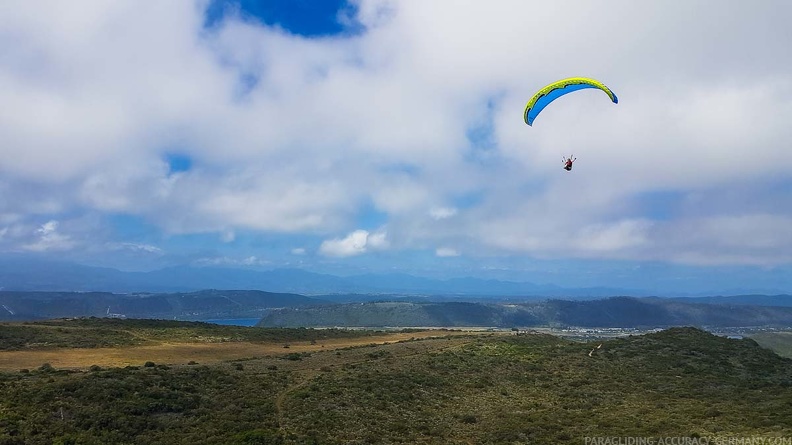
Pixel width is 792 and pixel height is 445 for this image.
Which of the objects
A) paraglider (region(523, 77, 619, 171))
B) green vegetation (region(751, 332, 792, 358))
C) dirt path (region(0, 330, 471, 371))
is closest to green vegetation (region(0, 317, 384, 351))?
dirt path (region(0, 330, 471, 371))

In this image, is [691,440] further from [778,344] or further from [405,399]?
[778,344]

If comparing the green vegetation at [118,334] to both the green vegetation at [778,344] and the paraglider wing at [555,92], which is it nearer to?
the paraglider wing at [555,92]

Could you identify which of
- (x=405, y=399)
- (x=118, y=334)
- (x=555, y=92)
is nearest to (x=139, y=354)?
(x=118, y=334)

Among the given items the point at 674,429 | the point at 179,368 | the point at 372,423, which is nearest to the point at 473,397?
the point at 372,423

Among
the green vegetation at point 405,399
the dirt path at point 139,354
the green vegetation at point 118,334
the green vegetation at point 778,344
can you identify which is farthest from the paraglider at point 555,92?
the green vegetation at point 778,344

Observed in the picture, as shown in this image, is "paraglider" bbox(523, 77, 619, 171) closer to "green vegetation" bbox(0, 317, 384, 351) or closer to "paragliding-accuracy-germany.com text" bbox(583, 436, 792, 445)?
"paragliding-accuracy-germany.com text" bbox(583, 436, 792, 445)
